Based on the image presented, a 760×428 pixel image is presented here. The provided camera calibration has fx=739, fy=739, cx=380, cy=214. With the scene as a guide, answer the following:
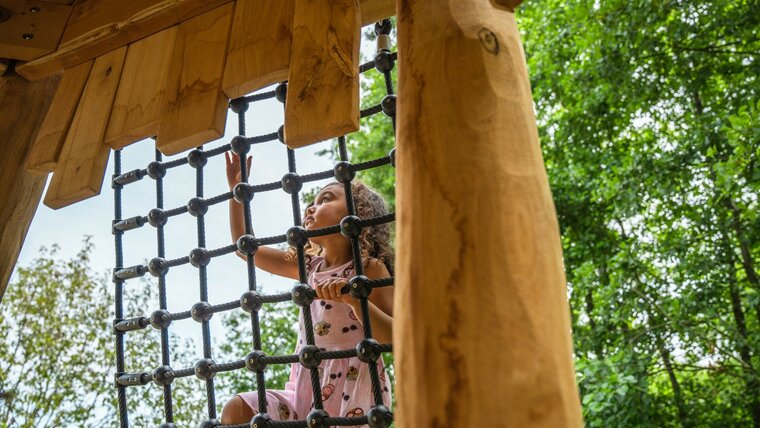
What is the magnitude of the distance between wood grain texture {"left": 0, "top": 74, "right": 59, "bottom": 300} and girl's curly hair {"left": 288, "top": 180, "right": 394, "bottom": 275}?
2.01 feet

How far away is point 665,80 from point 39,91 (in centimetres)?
399

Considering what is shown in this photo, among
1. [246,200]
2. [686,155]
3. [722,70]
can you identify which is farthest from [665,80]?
[246,200]

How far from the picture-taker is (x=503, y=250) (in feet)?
1.74

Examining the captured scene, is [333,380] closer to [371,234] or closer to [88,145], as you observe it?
[371,234]

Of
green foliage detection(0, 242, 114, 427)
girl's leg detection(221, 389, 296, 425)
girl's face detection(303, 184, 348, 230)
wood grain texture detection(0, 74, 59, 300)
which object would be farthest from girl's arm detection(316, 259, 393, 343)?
green foliage detection(0, 242, 114, 427)

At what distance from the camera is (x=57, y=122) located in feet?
4.57

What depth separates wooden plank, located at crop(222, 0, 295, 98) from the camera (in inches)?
43.1

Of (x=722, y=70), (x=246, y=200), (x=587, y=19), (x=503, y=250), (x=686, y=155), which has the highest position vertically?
(x=587, y=19)

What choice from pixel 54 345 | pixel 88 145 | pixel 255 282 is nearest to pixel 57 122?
pixel 88 145

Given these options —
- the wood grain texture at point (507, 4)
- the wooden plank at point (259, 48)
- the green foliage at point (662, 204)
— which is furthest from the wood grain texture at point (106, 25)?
the green foliage at point (662, 204)

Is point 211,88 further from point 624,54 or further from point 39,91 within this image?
point 624,54

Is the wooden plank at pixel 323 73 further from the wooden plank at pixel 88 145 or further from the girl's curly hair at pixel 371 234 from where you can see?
the girl's curly hair at pixel 371 234

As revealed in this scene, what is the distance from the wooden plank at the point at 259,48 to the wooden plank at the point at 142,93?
0.16 m

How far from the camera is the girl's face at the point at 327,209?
176 cm
